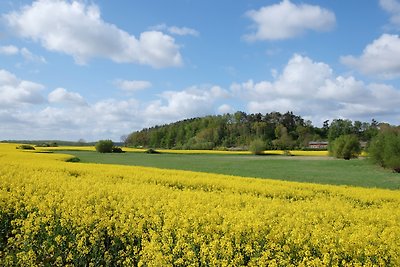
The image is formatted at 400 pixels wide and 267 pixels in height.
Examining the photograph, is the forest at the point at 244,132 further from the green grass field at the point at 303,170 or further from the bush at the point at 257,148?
the green grass field at the point at 303,170

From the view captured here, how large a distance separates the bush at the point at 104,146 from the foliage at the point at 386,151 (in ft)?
164

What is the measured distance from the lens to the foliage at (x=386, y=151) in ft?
143

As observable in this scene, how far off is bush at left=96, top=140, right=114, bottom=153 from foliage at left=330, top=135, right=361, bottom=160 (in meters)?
43.2

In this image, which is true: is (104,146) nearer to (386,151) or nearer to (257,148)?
(257,148)

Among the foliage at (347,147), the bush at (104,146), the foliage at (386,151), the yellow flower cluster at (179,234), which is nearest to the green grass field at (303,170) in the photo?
the foliage at (386,151)

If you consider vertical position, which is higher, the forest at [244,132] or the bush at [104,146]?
the forest at [244,132]

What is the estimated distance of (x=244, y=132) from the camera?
392 feet

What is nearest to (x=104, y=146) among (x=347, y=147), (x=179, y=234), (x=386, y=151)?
(x=347, y=147)

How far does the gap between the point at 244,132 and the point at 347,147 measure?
57.9 m

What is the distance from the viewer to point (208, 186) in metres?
17.2

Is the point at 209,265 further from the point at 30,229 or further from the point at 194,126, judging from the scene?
the point at 194,126

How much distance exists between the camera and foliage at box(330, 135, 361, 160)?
6244 centimetres

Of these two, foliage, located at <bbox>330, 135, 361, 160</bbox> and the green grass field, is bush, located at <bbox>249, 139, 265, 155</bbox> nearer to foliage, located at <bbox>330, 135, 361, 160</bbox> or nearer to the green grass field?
foliage, located at <bbox>330, 135, 361, 160</bbox>

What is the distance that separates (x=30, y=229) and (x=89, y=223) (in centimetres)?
116
